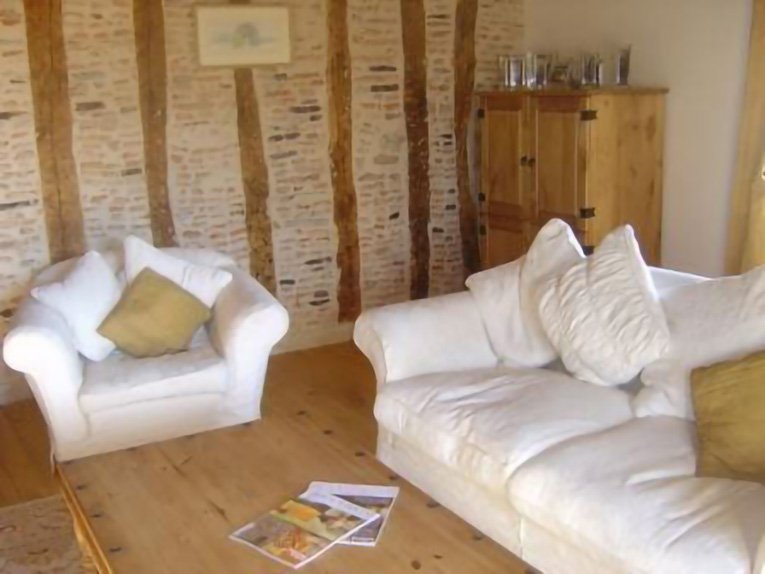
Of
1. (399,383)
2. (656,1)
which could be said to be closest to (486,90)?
(656,1)

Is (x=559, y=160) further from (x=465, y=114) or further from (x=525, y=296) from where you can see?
(x=525, y=296)

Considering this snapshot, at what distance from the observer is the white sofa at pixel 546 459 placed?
208 cm

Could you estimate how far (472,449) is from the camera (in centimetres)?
265

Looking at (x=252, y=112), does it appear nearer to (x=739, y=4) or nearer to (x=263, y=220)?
(x=263, y=220)

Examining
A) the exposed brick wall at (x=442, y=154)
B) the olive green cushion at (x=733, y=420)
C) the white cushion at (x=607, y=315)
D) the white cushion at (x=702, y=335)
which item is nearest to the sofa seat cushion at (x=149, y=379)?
the white cushion at (x=607, y=315)

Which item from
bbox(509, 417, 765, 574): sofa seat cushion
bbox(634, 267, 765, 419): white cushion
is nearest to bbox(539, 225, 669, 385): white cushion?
bbox(634, 267, 765, 419): white cushion

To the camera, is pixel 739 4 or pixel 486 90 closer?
pixel 739 4

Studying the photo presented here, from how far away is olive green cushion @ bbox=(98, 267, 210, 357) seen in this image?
372 centimetres

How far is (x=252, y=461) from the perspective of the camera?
271 centimetres

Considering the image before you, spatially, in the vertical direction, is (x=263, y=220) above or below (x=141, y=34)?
below

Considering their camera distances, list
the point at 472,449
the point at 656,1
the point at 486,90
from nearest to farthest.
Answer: the point at 472,449 < the point at 656,1 < the point at 486,90

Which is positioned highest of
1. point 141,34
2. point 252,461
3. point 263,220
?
point 141,34

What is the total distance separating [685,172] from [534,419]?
2.55 metres

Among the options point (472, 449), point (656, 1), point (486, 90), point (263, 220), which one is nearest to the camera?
point (472, 449)
